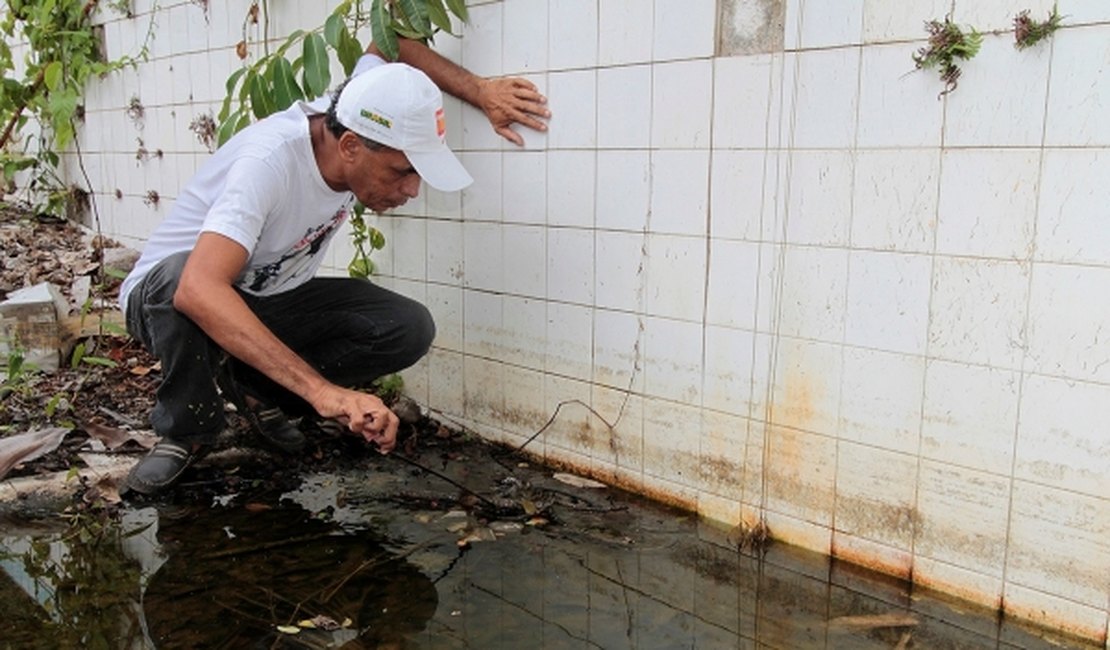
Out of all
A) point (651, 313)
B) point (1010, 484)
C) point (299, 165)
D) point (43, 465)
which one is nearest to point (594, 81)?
point (651, 313)

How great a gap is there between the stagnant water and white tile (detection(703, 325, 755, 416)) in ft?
1.22

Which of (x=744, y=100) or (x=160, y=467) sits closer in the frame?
(x=744, y=100)

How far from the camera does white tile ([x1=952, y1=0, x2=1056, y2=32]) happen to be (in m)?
2.03

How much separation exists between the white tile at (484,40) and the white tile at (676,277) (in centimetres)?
87

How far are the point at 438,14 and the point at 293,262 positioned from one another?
3.00 ft

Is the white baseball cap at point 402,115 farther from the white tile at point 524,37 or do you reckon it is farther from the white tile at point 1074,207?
the white tile at point 1074,207

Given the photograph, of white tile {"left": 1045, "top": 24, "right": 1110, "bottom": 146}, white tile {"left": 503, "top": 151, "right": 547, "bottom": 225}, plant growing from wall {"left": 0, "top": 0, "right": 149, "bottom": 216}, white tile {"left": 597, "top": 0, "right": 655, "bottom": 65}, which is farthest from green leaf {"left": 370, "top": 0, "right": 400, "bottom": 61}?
plant growing from wall {"left": 0, "top": 0, "right": 149, "bottom": 216}

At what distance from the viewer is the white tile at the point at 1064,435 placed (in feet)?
6.75

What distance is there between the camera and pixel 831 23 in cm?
237

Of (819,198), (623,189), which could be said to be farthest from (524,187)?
(819,198)

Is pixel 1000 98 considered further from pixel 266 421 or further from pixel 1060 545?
pixel 266 421

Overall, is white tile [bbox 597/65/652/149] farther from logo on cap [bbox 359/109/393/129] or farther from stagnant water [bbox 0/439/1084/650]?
stagnant water [bbox 0/439/1084/650]

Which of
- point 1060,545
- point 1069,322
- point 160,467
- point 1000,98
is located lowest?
point 160,467

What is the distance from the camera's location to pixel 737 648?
2164 millimetres
